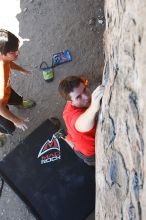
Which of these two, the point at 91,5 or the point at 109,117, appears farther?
the point at 91,5

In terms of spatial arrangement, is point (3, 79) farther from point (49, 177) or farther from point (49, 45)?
point (49, 45)

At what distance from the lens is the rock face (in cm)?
184

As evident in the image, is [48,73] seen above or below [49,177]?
above

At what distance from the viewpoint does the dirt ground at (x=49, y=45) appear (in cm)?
488

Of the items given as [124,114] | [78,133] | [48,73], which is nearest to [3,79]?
[78,133]

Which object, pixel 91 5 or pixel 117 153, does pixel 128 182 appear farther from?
pixel 91 5

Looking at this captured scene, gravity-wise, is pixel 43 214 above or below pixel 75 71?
below

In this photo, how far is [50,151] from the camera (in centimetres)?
426

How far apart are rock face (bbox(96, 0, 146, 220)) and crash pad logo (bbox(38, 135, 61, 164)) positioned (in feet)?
5.22

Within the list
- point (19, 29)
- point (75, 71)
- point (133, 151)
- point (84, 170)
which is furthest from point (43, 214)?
point (19, 29)

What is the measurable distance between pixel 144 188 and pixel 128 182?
26 centimetres

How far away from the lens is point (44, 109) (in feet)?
16.1

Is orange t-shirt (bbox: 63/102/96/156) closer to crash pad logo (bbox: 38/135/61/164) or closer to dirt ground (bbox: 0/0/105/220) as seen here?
crash pad logo (bbox: 38/135/61/164)

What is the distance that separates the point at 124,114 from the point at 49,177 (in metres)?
2.18
